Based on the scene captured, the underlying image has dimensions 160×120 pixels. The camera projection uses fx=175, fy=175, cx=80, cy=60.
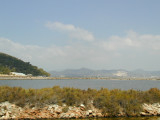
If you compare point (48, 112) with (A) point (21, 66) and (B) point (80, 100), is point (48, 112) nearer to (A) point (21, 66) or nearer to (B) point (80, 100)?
(B) point (80, 100)

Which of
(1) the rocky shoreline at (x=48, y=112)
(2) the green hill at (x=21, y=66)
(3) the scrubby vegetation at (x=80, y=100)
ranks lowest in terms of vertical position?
(1) the rocky shoreline at (x=48, y=112)

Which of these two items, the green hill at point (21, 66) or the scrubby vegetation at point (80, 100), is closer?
the scrubby vegetation at point (80, 100)

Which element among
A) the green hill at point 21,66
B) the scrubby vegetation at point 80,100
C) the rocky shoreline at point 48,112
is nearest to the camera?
the rocky shoreline at point 48,112

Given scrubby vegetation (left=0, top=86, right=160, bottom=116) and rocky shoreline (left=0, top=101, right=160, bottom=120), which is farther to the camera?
scrubby vegetation (left=0, top=86, right=160, bottom=116)

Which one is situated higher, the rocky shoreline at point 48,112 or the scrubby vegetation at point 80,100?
the scrubby vegetation at point 80,100

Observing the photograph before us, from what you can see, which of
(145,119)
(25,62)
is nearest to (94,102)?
(145,119)

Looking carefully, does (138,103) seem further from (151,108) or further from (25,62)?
(25,62)

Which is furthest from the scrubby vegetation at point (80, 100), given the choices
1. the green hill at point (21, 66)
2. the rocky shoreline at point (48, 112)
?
the green hill at point (21, 66)

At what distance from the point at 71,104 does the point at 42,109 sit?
9.63 feet

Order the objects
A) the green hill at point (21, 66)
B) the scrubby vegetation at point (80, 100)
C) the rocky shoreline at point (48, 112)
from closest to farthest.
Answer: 1. the rocky shoreline at point (48, 112)
2. the scrubby vegetation at point (80, 100)
3. the green hill at point (21, 66)

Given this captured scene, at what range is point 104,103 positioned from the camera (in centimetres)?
1780

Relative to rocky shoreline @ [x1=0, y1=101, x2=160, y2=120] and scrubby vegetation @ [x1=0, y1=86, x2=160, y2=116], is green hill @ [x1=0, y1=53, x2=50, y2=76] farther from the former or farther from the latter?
rocky shoreline @ [x1=0, y1=101, x2=160, y2=120]

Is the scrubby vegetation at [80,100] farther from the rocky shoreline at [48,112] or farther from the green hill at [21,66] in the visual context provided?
the green hill at [21,66]

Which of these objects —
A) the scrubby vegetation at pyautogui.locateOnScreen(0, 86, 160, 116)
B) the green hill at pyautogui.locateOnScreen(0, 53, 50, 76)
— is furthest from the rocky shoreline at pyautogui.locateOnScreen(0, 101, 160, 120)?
the green hill at pyautogui.locateOnScreen(0, 53, 50, 76)
